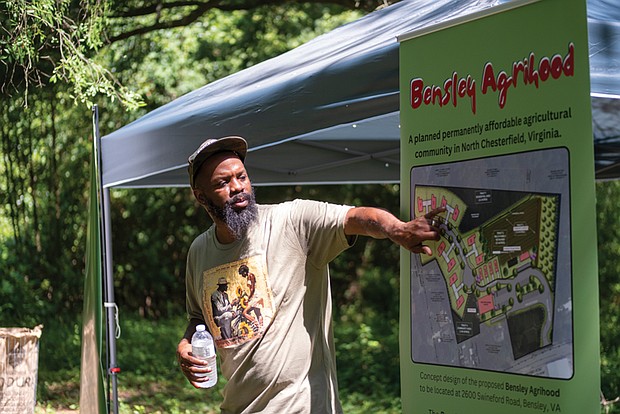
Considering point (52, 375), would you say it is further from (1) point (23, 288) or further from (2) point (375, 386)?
(2) point (375, 386)

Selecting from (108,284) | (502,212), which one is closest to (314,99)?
(502,212)

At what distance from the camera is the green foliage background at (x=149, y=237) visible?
1053 centimetres

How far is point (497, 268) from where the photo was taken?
2846 millimetres

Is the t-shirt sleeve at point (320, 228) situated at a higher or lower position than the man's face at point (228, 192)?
lower

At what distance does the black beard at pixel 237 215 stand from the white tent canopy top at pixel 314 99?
64 cm

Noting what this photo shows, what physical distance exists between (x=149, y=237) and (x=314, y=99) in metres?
10.3

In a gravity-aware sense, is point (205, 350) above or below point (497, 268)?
below

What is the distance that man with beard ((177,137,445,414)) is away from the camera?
3.46 meters

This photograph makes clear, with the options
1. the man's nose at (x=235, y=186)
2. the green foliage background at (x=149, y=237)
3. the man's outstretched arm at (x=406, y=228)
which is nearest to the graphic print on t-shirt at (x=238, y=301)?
the man's nose at (x=235, y=186)

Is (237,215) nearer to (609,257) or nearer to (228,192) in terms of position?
(228,192)

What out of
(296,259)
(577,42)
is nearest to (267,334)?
(296,259)

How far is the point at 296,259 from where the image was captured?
3.52m

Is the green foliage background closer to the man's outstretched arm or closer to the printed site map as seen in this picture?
the man's outstretched arm

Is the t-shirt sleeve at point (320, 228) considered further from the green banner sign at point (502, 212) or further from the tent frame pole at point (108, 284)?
Result: the tent frame pole at point (108, 284)
